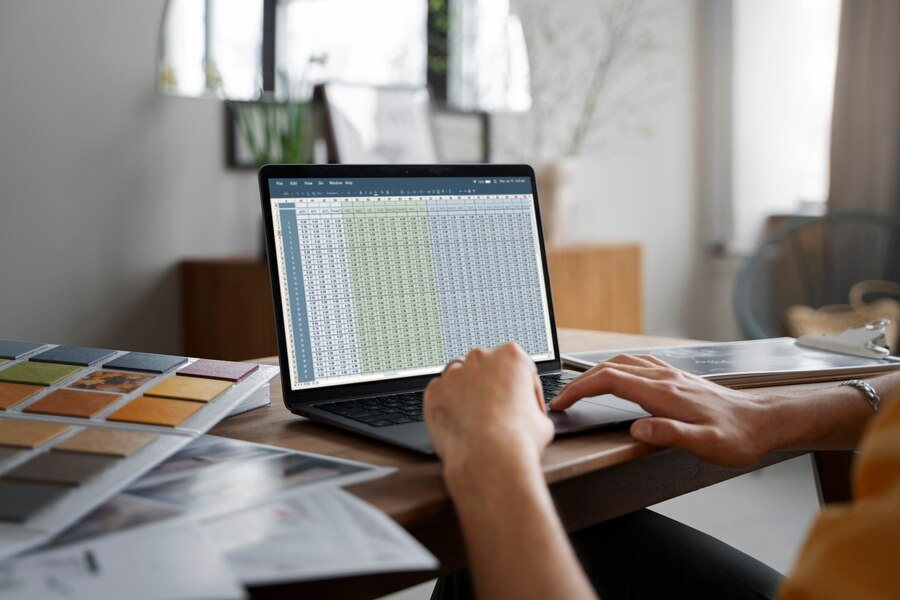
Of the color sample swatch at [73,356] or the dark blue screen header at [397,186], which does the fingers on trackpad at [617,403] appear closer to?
the dark blue screen header at [397,186]

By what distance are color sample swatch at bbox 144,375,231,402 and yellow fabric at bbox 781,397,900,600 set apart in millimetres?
531

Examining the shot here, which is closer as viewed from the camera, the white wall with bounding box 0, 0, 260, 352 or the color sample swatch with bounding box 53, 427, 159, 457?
the color sample swatch with bounding box 53, 427, 159, 457

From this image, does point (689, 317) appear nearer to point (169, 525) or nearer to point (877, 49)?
point (877, 49)

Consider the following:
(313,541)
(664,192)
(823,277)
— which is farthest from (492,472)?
(664,192)

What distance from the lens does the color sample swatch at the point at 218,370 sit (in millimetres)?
923

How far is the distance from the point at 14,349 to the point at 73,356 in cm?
7

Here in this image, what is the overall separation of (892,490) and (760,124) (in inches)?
157

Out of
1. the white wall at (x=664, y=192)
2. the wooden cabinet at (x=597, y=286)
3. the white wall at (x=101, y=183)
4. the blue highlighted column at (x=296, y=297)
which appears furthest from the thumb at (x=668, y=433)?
the white wall at (x=664, y=192)

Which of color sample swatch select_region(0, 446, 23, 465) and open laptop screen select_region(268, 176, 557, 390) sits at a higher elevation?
open laptop screen select_region(268, 176, 557, 390)

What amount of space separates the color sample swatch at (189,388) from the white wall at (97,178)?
1749mm

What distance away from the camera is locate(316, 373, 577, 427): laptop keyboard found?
0.91 meters

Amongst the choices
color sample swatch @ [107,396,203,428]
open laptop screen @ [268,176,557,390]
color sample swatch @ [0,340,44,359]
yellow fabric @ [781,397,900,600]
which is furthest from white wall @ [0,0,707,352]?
yellow fabric @ [781,397,900,600]

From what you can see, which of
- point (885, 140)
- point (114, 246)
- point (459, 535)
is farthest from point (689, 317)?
point (459, 535)

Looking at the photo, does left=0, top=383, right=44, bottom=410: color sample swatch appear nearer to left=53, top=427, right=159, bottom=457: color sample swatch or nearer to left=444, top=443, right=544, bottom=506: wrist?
left=53, top=427, right=159, bottom=457: color sample swatch
